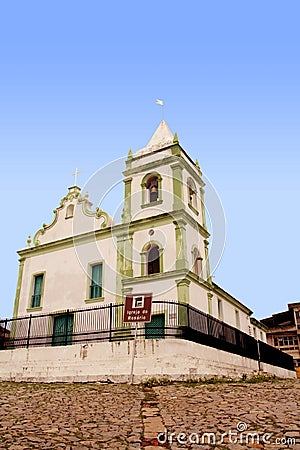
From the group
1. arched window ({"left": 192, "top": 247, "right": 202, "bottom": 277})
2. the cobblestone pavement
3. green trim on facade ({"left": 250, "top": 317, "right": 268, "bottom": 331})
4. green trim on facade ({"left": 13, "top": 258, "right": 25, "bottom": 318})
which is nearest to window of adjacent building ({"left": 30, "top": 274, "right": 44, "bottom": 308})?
green trim on facade ({"left": 13, "top": 258, "right": 25, "bottom": 318})

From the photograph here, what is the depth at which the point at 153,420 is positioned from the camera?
21.2 feet

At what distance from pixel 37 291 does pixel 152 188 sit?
8430 millimetres

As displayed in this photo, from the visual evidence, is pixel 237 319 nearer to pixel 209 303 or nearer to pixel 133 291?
pixel 209 303

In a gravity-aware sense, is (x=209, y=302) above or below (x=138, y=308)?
above

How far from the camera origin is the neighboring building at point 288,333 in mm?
35812

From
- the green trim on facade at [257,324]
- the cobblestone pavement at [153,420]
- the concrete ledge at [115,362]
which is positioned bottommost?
the cobblestone pavement at [153,420]

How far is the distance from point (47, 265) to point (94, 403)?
15116 millimetres

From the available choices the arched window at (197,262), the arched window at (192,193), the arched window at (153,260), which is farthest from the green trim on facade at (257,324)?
the arched window at (153,260)

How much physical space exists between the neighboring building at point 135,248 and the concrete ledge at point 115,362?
419 centimetres

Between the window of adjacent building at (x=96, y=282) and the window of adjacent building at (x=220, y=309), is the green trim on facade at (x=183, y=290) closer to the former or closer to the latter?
the window of adjacent building at (x=96, y=282)

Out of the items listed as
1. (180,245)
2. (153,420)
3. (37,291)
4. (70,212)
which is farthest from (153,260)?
(153,420)

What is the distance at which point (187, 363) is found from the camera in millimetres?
13031

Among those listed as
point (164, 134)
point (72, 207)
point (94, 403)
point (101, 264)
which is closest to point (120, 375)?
point (94, 403)

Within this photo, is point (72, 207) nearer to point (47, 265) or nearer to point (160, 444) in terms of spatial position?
point (47, 265)
